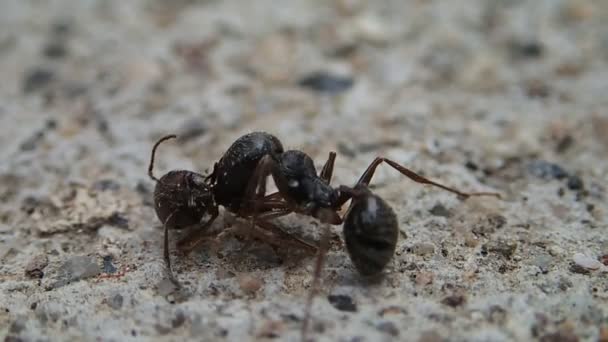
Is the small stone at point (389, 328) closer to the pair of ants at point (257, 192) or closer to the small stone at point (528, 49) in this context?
the pair of ants at point (257, 192)

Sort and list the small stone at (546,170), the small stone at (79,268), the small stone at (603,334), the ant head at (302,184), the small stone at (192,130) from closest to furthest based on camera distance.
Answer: the small stone at (603,334)
the small stone at (79,268)
the ant head at (302,184)
the small stone at (546,170)
the small stone at (192,130)

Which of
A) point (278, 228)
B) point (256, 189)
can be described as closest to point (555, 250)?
point (278, 228)

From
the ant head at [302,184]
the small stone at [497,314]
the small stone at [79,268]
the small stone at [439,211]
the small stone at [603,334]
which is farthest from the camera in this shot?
the small stone at [439,211]

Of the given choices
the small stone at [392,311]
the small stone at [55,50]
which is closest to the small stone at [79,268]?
the small stone at [392,311]

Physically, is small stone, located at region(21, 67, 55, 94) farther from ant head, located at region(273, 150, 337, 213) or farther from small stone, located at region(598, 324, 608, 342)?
small stone, located at region(598, 324, 608, 342)

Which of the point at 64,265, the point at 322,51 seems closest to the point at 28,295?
the point at 64,265

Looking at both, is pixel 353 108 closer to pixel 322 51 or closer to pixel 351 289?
pixel 322 51
